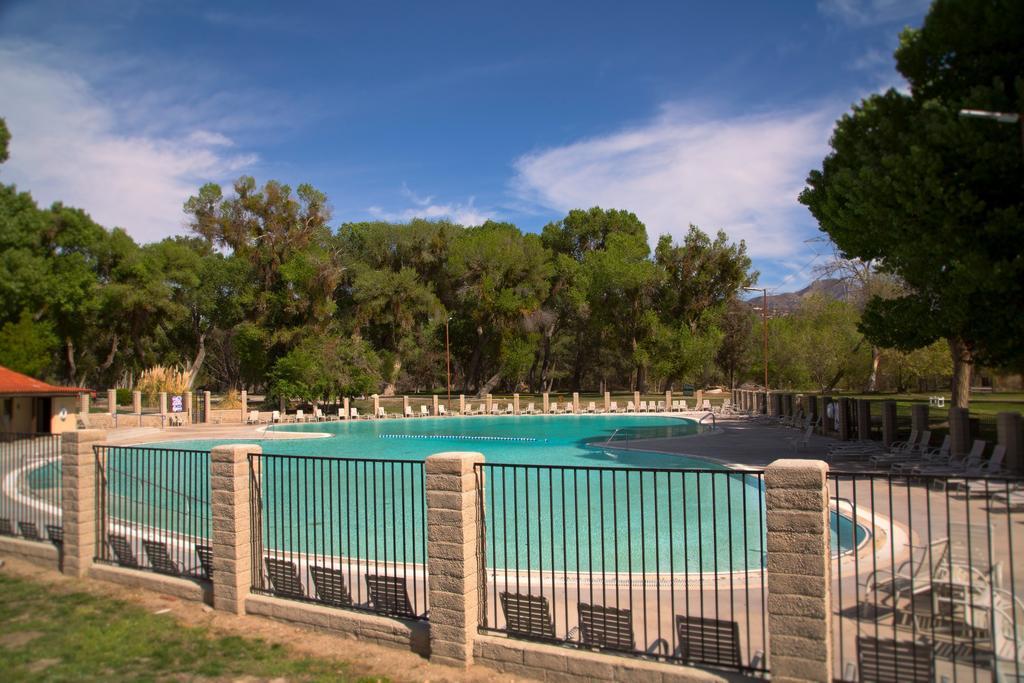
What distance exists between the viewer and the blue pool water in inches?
287

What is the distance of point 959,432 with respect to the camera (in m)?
16.3

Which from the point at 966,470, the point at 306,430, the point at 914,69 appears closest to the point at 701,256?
the point at 306,430

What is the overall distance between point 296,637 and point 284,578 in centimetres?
79

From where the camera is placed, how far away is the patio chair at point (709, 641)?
18.1ft

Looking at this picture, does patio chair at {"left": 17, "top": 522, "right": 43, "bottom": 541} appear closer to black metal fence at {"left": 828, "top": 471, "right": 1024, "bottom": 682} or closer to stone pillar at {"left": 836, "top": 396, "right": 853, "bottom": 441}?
black metal fence at {"left": 828, "top": 471, "right": 1024, "bottom": 682}

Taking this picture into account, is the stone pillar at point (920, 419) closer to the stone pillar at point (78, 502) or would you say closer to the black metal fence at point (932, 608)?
the black metal fence at point (932, 608)

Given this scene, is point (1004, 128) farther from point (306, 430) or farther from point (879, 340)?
point (306, 430)

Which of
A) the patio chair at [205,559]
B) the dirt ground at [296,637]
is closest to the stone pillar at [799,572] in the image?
the dirt ground at [296,637]

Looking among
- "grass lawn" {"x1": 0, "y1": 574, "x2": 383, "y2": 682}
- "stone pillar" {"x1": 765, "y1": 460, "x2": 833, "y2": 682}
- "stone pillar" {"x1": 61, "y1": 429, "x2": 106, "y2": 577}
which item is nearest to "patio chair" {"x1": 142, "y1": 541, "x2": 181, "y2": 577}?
"grass lawn" {"x1": 0, "y1": 574, "x2": 383, "y2": 682}

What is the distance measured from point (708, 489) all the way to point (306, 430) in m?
21.3

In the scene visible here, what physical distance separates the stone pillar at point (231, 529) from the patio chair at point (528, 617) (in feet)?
10.5

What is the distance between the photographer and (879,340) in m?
21.2

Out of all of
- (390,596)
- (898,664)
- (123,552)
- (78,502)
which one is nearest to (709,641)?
(898,664)

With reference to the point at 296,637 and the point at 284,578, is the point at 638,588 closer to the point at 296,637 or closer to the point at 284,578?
the point at 296,637
